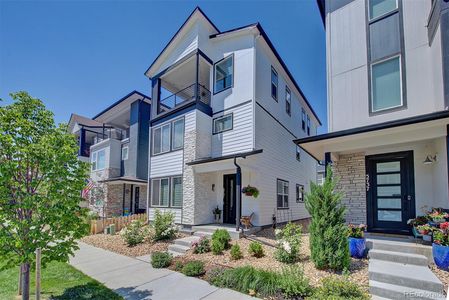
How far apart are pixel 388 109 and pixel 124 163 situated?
1902 cm

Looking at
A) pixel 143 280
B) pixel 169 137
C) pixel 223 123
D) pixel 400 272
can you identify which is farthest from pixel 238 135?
pixel 400 272

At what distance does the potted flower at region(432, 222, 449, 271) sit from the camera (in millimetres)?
4968

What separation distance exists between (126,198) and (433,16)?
20379 mm

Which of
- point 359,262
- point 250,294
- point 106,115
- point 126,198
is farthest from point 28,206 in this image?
point 106,115

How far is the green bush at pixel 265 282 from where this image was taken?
4.76 metres

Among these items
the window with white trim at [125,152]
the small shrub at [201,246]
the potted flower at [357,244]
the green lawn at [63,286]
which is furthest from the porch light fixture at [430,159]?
the window with white trim at [125,152]

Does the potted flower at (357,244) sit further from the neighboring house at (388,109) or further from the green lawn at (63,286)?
the green lawn at (63,286)

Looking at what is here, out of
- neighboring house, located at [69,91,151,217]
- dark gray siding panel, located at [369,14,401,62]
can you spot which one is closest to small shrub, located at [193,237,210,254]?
dark gray siding panel, located at [369,14,401,62]

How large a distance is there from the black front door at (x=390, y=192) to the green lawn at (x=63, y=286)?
7.36 m

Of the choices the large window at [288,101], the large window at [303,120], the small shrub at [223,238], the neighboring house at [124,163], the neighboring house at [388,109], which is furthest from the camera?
the neighboring house at [124,163]

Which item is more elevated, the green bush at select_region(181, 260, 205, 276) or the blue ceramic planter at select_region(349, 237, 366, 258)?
the blue ceramic planter at select_region(349, 237, 366, 258)

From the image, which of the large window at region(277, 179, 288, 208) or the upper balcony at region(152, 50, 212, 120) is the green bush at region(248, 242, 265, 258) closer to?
the large window at region(277, 179, 288, 208)

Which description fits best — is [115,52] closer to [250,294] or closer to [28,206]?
[28,206]

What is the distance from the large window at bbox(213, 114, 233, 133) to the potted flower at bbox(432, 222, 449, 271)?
28.7ft
